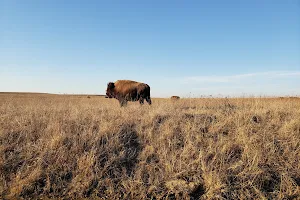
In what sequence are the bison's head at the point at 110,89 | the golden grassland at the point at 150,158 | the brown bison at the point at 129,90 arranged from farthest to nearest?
the bison's head at the point at 110,89, the brown bison at the point at 129,90, the golden grassland at the point at 150,158

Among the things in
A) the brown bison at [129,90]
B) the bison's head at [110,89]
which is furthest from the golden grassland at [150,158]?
the bison's head at [110,89]

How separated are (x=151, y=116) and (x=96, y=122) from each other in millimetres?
1500

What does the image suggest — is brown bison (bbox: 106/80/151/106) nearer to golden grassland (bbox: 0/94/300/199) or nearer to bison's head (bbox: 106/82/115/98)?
bison's head (bbox: 106/82/115/98)

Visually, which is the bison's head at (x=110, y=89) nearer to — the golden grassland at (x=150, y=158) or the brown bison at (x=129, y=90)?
the brown bison at (x=129, y=90)

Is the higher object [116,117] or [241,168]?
[116,117]

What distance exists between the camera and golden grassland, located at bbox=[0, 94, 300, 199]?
377cm

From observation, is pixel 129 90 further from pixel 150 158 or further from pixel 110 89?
pixel 150 158

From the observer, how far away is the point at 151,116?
6.44m

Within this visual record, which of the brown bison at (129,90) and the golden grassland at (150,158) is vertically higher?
the brown bison at (129,90)

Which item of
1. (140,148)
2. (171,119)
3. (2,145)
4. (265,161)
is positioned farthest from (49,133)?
(265,161)

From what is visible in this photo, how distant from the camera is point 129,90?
14.9 m

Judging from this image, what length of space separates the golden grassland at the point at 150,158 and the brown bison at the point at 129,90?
8.38 m

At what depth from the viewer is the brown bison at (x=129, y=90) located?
14617mm

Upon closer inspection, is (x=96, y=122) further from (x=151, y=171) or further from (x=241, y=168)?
(x=241, y=168)
